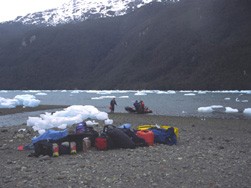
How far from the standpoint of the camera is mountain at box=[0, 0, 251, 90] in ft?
310

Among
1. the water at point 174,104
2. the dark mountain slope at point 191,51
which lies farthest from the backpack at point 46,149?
the dark mountain slope at point 191,51

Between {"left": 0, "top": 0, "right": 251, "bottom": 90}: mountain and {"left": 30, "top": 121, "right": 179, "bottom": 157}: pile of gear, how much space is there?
79168 mm

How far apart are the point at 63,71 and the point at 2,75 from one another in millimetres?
Answer: 42041

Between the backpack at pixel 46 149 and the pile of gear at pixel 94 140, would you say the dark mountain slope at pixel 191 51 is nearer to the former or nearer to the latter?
the pile of gear at pixel 94 140

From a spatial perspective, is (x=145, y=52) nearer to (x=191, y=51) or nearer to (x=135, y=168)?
(x=191, y=51)

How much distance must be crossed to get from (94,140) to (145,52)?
126 meters

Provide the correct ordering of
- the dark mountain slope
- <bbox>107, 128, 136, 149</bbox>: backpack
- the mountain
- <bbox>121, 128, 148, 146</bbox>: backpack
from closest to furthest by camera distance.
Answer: <bbox>107, 128, 136, 149</bbox>: backpack → <bbox>121, 128, 148, 146</bbox>: backpack → the dark mountain slope → the mountain

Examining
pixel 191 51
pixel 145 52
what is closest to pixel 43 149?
pixel 191 51

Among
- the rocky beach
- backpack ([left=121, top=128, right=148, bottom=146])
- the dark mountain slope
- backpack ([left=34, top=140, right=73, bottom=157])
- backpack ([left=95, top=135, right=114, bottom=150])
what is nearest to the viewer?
the rocky beach

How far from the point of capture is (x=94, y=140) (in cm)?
721

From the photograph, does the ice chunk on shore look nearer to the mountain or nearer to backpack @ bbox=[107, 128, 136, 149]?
backpack @ bbox=[107, 128, 136, 149]

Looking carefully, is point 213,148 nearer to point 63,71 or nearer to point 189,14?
point 189,14

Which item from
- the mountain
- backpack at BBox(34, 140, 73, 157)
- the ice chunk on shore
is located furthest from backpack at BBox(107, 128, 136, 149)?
the mountain

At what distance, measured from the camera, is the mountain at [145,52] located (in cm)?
9438
